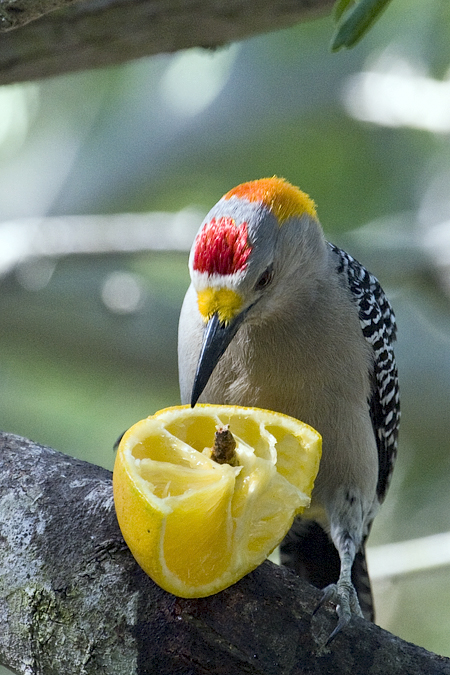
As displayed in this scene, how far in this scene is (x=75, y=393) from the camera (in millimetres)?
13148

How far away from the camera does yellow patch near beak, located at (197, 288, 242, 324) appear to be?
3643 mm

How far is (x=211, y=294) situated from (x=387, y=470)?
2.23 m

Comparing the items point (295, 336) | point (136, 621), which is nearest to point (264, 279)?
point (295, 336)

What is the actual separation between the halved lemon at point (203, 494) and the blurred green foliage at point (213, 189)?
5.27 metres

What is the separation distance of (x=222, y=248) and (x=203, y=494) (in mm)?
1224

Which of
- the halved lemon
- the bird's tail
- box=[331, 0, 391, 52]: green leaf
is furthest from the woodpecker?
box=[331, 0, 391, 52]: green leaf

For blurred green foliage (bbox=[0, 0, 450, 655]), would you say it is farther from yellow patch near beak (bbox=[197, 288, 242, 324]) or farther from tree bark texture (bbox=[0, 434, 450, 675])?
tree bark texture (bbox=[0, 434, 450, 675])

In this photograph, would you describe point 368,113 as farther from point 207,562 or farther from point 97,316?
point 207,562

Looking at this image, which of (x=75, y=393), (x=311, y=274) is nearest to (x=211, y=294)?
(x=311, y=274)

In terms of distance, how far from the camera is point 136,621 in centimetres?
289

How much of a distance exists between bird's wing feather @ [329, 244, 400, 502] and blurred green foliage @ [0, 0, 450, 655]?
315cm

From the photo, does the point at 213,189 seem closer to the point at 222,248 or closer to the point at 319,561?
the point at 319,561

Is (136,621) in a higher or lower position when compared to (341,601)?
higher

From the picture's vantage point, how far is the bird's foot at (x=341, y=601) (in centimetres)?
298
